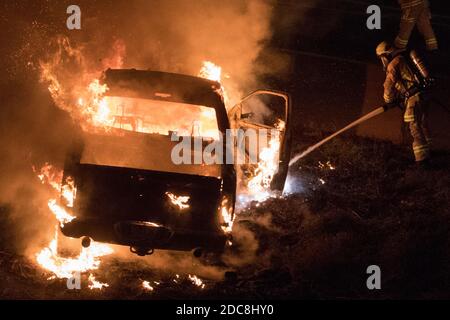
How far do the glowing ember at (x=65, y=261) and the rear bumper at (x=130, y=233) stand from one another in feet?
1.66

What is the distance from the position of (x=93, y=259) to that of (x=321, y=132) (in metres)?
6.28

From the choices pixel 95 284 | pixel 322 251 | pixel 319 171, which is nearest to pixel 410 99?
pixel 319 171

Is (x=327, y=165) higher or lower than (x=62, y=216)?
higher

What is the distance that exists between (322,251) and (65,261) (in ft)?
9.83

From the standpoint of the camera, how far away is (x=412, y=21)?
9141 mm

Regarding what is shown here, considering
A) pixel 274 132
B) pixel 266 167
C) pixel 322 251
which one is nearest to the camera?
pixel 322 251

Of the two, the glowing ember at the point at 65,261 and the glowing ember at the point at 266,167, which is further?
the glowing ember at the point at 266,167

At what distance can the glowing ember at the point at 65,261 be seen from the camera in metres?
5.38

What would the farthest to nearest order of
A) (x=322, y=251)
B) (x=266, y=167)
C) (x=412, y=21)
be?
1. (x=412, y=21)
2. (x=266, y=167)
3. (x=322, y=251)

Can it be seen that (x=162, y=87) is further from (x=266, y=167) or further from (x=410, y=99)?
(x=410, y=99)

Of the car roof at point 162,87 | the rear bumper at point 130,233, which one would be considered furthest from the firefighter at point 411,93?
the rear bumper at point 130,233

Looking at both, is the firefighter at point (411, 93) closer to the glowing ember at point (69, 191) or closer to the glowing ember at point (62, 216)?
the glowing ember at point (69, 191)

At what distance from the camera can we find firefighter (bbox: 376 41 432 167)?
8094 mm

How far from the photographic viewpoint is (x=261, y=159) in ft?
24.6
